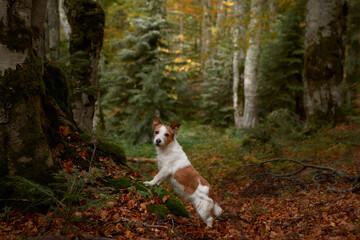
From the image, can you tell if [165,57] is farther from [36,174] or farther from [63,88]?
[36,174]

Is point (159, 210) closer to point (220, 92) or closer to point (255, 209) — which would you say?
point (255, 209)

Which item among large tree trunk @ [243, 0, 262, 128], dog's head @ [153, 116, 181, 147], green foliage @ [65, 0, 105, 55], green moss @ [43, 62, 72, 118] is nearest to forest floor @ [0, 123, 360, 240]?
dog's head @ [153, 116, 181, 147]

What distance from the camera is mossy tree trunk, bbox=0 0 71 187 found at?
112 inches

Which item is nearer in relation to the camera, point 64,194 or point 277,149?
point 64,194

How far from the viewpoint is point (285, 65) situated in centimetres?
1492

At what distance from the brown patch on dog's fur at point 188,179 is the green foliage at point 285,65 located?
11367mm

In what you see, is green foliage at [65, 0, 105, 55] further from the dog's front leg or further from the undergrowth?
the dog's front leg

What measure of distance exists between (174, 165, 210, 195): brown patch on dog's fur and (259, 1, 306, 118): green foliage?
11.4 meters

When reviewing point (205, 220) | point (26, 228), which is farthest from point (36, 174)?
point (205, 220)

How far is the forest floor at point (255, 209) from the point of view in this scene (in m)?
2.66

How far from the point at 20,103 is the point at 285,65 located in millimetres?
15174

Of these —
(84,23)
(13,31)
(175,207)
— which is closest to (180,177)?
(175,207)

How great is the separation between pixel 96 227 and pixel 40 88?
201 centimetres

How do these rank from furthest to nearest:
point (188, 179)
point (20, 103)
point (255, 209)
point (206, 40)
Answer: point (206, 40) < point (255, 209) < point (188, 179) < point (20, 103)
